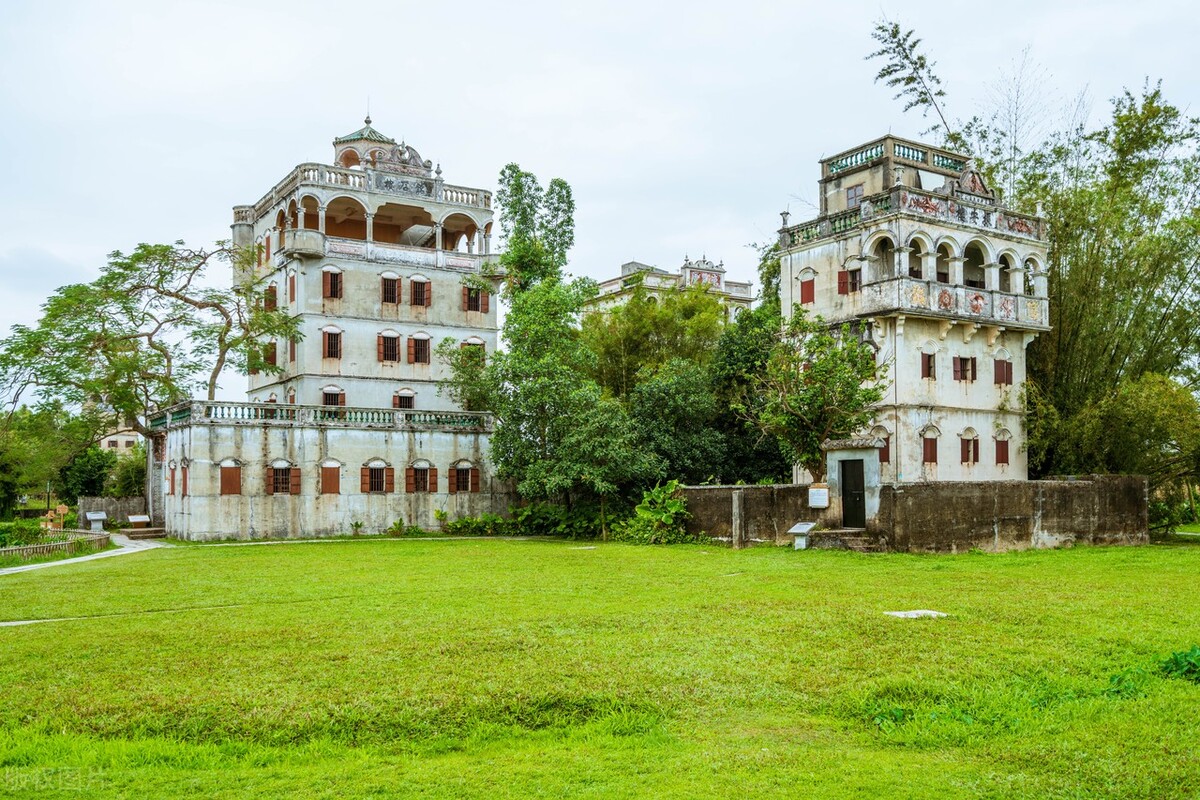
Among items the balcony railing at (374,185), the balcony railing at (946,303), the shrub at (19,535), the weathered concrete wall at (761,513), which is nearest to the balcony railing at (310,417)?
the shrub at (19,535)

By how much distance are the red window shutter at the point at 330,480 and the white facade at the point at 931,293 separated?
1688 cm

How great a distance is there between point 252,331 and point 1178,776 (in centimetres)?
3587

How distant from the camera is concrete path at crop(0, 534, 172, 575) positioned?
22.6 metres

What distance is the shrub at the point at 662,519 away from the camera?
2947 centimetres

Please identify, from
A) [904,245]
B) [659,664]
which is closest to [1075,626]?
[659,664]

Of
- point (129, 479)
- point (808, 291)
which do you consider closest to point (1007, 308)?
point (808, 291)

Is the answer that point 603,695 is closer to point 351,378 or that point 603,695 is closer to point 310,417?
point 310,417

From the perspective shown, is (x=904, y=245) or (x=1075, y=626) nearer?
(x=1075, y=626)

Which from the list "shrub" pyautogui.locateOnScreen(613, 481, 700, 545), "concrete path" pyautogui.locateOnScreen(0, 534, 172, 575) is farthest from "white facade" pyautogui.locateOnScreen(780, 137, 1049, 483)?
"concrete path" pyautogui.locateOnScreen(0, 534, 172, 575)

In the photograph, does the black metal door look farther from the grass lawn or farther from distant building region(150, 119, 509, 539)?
distant building region(150, 119, 509, 539)

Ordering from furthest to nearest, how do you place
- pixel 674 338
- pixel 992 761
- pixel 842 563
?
pixel 674 338 → pixel 842 563 → pixel 992 761

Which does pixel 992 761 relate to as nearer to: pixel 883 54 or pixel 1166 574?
pixel 1166 574

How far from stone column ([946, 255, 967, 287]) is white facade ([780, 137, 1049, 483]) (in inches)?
1.8

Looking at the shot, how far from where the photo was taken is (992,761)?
7.64 m
